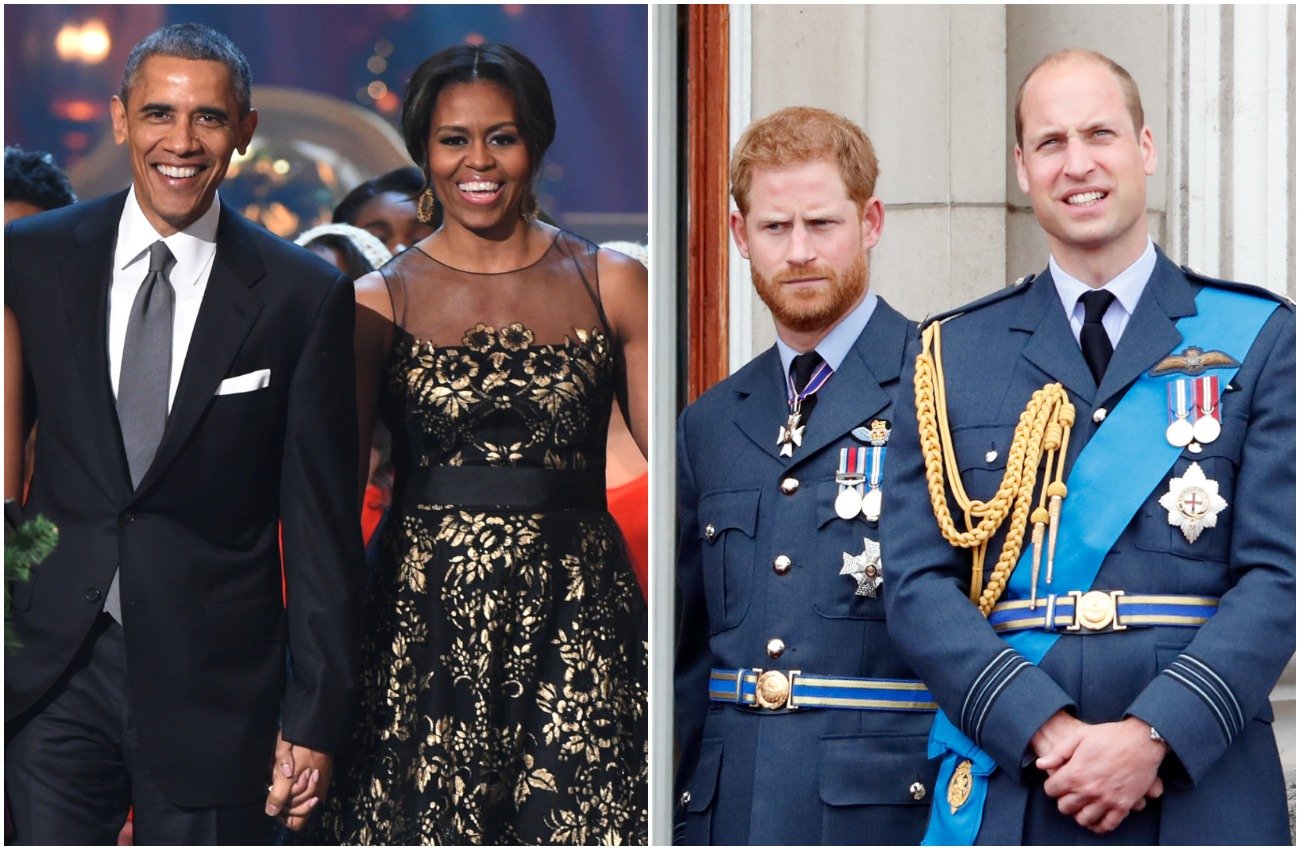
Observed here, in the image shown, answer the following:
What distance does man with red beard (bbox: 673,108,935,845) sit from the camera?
4.02 meters

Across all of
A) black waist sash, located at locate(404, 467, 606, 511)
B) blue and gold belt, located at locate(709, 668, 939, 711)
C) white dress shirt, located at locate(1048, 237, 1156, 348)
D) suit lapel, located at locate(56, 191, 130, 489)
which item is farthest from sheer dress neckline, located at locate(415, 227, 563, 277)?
white dress shirt, located at locate(1048, 237, 1156, 348)

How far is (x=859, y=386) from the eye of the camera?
424 centimetres

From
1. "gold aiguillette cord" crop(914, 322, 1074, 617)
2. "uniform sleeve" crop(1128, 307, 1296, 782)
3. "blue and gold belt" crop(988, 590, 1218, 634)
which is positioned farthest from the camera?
"gold aiguillette cord" crop(914, 322, 1074, 617)

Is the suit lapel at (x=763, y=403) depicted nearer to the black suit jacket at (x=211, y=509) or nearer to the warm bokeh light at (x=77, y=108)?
the black suit jacket at (x=211, y=509)

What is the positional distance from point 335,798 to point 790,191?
5.20 feet

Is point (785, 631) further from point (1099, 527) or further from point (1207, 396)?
point (1207, 396)

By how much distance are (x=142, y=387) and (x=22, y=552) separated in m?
0.42

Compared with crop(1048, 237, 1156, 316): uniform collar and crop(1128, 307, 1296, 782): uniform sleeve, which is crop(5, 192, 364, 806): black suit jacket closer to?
crop(1048, 237, 1156, 316): uniform collar

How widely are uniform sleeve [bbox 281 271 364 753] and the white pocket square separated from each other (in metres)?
0.06

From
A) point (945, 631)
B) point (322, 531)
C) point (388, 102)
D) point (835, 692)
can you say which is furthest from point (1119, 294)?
point (322, 531)

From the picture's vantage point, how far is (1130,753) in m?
3.42

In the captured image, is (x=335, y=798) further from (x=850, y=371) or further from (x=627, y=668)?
(x=850, y=371)

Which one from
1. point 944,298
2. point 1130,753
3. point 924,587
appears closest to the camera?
point 1130,753

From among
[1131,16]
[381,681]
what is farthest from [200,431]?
[1131,16]
